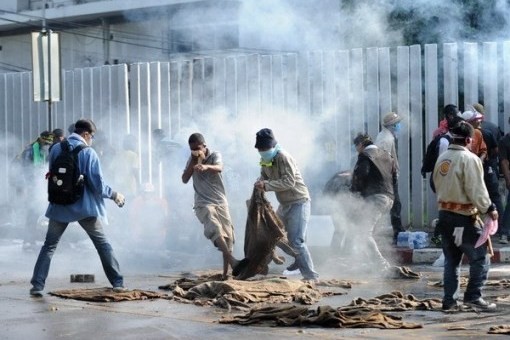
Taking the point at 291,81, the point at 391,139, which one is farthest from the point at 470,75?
the point at 291,81

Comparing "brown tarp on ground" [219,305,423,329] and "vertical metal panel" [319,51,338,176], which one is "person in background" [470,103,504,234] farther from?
"brown tarp on ground" [219,305,423,329]

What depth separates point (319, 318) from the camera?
8.58 meters

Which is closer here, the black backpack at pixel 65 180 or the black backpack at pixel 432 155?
the black backpack at pixel 65 180

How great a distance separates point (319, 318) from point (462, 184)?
1.79m

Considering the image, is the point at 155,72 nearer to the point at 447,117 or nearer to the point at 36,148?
the point at 36,148

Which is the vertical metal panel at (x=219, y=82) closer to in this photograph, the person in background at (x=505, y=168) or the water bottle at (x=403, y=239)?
the water bottle at (x=403, y=239)

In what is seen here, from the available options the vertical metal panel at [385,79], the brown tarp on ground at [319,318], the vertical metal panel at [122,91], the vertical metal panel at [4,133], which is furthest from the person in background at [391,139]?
the vertical metal panel at [4,133]

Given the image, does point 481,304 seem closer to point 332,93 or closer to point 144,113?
point 332,93

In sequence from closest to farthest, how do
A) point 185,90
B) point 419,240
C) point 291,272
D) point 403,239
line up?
1. point 291,272
2. point 419,240
3. point 403,239
4. point 185,90

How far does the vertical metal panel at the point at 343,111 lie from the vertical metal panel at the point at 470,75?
71.1 inches

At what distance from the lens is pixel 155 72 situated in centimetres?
1892

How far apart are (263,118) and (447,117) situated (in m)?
4.94

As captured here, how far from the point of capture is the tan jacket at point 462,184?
9.28m

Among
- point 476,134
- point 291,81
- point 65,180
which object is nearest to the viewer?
point 65,180
